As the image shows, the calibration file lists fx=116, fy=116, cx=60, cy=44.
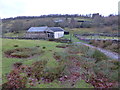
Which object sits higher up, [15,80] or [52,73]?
[52,73]

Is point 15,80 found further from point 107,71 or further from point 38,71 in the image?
point 107,71

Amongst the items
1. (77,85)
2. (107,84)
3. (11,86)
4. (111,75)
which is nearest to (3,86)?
(11,86)

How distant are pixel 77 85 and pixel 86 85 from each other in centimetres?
59

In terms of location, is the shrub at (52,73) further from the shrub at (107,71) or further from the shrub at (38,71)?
the shrub at (107,71)

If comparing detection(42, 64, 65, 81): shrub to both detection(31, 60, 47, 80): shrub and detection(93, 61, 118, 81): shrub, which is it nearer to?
detection(31, 60, 47, 80): shrub

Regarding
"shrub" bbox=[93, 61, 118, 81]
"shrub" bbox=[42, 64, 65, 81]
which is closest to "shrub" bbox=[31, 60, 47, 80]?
"shrub" bbox=[42, 64, 65, 81]

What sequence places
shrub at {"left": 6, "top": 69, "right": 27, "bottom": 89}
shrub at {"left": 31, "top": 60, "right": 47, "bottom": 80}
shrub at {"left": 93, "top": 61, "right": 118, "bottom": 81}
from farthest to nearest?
1. shrub at {"left": 31, "top": 60, "right": 47, "bottom": 80}
2. shrub at {"left": 93, "top": 61, "right": 118, "bottom": 81}
3. shrub at {"left": 6, "top": 69, "right": 27, "bottom": 89}

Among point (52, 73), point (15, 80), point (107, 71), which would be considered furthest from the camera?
point (107, 71)

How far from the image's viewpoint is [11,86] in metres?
7.21

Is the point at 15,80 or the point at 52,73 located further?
the point at 52,73

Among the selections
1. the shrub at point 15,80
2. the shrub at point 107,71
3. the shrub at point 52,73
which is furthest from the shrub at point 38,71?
the shrub at point 107,71

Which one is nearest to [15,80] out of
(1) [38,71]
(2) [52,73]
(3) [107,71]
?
(1) [38,71]

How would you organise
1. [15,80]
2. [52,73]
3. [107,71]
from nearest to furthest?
1. [15,80]
2. [52,73]
3. [107,71]

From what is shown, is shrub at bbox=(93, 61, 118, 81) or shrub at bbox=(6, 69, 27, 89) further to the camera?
shrub at bbox=(93, 61, 118, 81)
